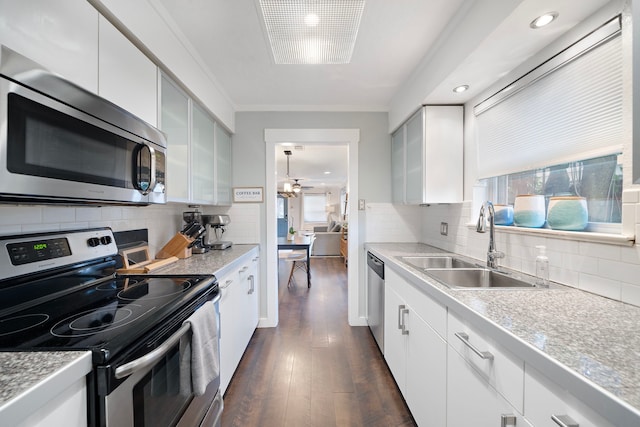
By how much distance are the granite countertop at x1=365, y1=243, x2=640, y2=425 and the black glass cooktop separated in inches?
41.9

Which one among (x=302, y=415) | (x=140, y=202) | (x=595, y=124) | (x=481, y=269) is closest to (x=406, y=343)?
(x=481, y=269)

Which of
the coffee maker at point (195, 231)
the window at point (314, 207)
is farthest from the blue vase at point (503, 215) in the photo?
the window at point (314, 207)

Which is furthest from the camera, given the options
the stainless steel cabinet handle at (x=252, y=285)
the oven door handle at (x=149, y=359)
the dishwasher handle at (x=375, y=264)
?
the stainless steel cabinet handle at (x=252, y=285)

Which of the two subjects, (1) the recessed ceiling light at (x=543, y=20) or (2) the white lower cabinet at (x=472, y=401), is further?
(1) the recessed ceiling light at (x=543, y=20)

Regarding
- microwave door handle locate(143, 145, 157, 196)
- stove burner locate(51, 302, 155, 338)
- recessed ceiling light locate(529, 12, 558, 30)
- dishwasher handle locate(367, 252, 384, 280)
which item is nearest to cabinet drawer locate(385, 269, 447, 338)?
dishwasher handle locate(367, 252, 384, 280)

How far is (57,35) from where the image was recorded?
0.87m

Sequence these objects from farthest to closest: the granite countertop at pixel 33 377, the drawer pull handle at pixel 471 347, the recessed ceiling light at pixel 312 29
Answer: the recessed ceiling light at pixel 312 29 → the drawer pull handle at pixel 471 347 → the granite countertop at pixel 33 377

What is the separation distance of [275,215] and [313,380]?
5.00 ft

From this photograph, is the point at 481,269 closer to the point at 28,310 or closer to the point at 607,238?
the point at 607,238

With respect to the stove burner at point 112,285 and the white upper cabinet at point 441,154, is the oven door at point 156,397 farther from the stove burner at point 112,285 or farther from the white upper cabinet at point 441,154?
the white upper cabinet at point 441,154

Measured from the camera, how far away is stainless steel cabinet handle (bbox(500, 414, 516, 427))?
29.6 inches

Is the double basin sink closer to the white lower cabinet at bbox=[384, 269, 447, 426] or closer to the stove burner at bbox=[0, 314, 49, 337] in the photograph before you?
the white lower cabinet at bbox=[384, 269, 447, 426]

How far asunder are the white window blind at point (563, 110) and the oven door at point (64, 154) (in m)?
1.91

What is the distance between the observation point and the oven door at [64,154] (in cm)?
69
